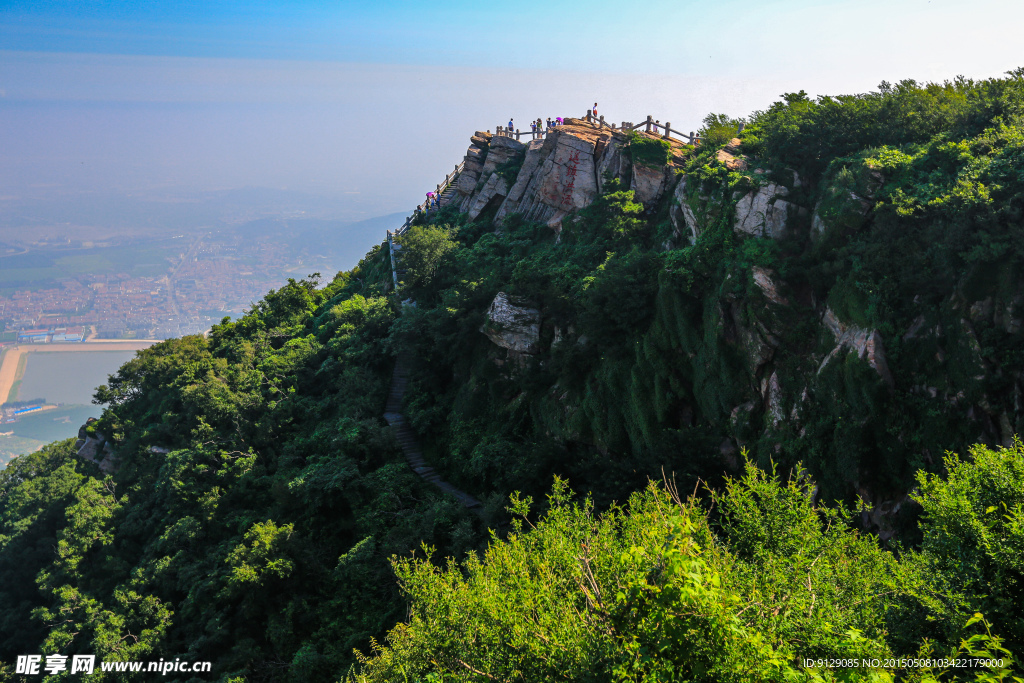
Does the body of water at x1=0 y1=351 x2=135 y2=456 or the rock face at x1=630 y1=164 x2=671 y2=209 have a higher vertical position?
the rock face at x1=630 y1=164 x2=671 y2=209

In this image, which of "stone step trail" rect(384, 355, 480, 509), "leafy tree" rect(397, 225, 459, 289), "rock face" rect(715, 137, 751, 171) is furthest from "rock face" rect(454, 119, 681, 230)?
"stone step trail" rect(384, 355, 480, 509)

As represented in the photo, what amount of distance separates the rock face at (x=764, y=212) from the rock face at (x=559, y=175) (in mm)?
6742

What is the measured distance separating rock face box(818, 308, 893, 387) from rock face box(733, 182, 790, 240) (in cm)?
319

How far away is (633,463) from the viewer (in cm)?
1689

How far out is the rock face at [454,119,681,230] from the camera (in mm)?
24906

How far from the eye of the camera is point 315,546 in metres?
20.6

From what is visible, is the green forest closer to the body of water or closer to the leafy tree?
the leafy tree

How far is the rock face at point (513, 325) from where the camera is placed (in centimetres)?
2244

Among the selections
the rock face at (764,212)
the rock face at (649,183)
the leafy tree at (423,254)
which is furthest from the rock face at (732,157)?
the leafy tree at (423,254)

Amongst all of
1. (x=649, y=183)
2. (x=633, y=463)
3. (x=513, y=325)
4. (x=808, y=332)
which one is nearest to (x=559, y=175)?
(x=649, y=183)

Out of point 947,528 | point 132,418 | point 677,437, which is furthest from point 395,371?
point 947,528

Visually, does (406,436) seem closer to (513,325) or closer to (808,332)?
(513,325)

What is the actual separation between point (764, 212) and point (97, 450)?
3661cm

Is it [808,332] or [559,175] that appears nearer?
[808,332]
